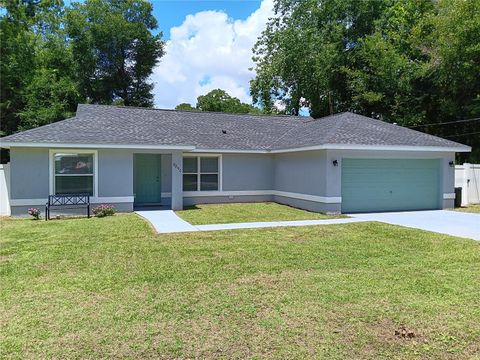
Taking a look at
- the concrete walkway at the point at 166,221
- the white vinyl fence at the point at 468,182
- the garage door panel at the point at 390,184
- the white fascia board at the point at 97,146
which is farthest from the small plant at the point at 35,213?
the white vinyl fence at the point at 468,182

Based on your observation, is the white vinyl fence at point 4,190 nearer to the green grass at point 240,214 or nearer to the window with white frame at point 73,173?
the window with white frame at point 73,173

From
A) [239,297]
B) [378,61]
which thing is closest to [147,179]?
[239,297]

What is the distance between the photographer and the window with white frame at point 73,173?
47.0ft

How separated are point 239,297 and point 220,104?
5164 centimetres

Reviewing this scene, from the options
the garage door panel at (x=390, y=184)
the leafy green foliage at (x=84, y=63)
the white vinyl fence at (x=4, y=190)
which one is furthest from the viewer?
the leafy green foliage at (x=84, y=63)

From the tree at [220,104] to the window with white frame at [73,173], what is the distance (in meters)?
39.7

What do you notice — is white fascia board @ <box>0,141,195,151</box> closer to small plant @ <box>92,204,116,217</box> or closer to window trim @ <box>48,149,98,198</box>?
window trim @ <box>48,149,98,198</box>

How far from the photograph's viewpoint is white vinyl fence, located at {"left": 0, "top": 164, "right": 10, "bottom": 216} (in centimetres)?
1456

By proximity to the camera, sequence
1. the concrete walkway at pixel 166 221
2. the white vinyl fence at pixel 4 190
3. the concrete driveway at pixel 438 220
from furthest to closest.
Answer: the white vinyl fence at pixel 4 190
the concrete walkway at pixel 166 221
the concrete driveway at pixel 438 220

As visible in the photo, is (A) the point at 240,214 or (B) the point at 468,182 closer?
(A) the point at 240,214

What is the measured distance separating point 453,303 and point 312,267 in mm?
2400

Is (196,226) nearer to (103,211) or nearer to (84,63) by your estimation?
(103,211)

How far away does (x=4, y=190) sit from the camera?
48.3ft

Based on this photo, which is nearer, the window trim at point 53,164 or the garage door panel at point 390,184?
the window trim at point 53,164
